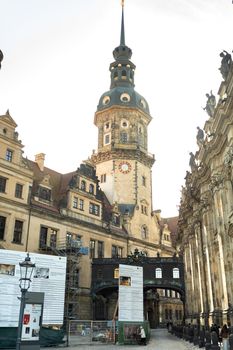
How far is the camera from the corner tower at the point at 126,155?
60156 mm

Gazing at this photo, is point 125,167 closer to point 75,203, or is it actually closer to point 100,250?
point 100,250

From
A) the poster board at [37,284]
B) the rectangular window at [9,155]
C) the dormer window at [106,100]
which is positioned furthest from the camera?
the dormer window at [106,100]

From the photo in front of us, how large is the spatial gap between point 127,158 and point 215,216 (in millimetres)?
32673

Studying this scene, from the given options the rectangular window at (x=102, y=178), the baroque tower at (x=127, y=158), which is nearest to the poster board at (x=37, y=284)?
the baroque tower at (x=127, y=158)

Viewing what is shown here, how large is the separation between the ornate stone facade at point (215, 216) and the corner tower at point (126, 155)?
18297mm

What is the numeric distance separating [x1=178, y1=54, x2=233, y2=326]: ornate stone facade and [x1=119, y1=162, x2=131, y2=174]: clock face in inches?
778

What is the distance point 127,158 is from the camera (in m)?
61.7

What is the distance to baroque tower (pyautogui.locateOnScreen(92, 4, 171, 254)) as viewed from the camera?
60.0 m

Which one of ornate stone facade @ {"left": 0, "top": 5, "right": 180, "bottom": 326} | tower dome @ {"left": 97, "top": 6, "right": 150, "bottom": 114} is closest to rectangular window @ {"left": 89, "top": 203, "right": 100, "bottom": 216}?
ornate stone facade @ {"left": 0, "top": 5, "right": 180, "bottom": 326}

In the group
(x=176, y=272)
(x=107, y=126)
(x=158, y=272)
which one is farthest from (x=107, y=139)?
(x=176, y=272)

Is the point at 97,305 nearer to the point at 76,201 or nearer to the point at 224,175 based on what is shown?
the point at 76,201

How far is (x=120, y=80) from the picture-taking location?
68938 mm

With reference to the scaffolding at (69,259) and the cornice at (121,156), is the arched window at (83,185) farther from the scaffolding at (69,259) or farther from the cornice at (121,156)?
the cornice at (121,156)

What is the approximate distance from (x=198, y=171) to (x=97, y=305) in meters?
22.7
